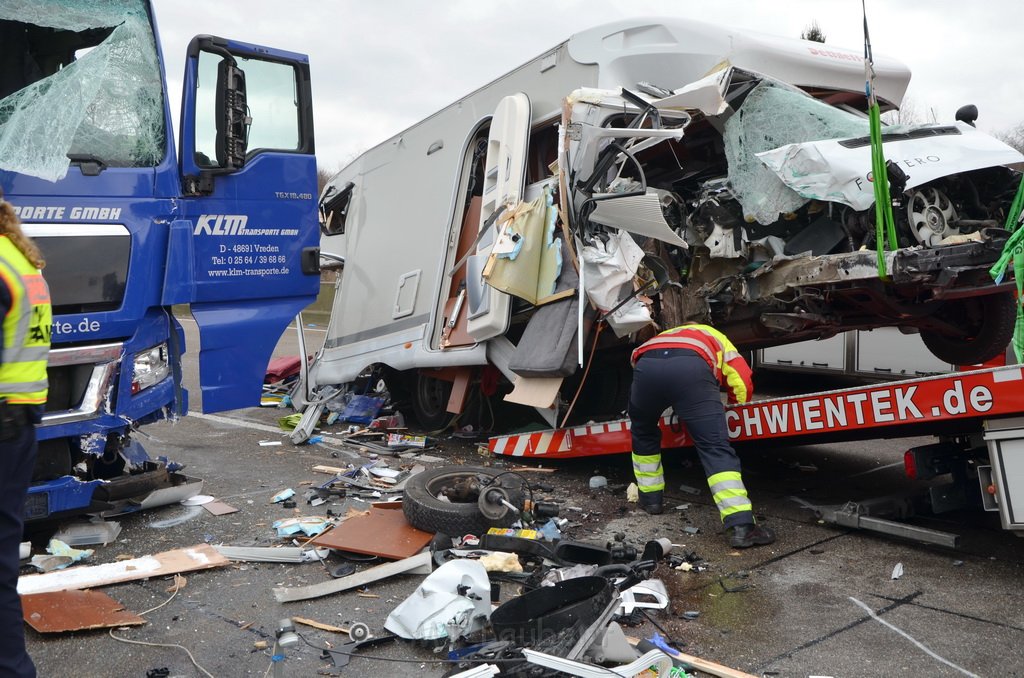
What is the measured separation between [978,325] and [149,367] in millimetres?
4900

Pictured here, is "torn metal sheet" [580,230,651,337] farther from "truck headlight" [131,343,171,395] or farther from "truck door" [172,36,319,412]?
"truck headlight" [131,343,171,395]

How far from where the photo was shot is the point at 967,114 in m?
5.19

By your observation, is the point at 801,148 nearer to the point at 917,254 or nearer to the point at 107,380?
the point at 917,254

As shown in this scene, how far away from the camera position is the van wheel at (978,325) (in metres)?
5.41

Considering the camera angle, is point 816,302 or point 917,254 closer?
point 917,254

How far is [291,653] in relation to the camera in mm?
3326

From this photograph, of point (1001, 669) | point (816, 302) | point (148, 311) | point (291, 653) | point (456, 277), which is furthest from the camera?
point (456, 277)

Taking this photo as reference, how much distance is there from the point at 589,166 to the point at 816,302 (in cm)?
165

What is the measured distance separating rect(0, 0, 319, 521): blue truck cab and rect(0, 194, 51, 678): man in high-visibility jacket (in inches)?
63.7

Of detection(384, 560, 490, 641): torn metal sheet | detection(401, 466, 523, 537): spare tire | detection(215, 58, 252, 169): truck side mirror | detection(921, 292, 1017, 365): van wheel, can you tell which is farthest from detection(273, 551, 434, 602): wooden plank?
detection(921, 292, 1017, 365): van wheel

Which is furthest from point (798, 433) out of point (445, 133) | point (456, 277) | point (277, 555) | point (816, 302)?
point (445, 133)

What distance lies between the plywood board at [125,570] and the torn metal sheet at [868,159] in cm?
359

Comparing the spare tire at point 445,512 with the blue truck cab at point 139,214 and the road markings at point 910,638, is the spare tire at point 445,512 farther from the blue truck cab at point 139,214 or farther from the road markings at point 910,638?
the road markings at point 910,638

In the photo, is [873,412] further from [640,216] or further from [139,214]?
[139,214]
